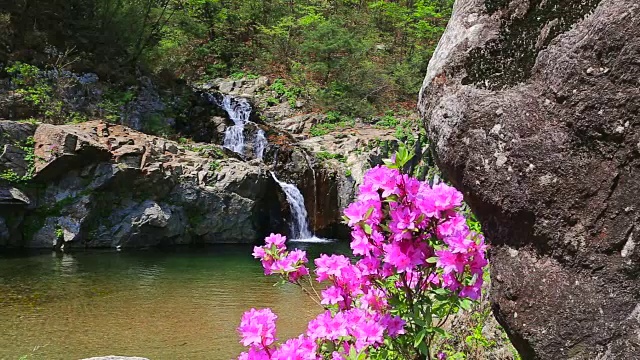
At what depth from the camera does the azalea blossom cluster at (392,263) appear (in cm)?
161

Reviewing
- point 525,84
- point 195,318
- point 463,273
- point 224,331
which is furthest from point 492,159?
point 195,318

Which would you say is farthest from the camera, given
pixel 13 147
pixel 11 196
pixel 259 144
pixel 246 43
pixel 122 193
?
pixel 246 43

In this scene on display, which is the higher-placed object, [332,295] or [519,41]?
[519,41]

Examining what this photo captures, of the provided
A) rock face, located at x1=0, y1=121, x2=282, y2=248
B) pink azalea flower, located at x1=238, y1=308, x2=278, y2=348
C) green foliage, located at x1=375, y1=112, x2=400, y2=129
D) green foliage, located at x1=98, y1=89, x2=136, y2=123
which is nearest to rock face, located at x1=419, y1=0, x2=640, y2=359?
pink azalea flower, located at x1=238, y1=308, x2=278, y2=348

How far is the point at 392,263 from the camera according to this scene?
1649 millimetres

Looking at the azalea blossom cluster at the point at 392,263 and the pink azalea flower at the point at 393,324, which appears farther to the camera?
the pink azalea flower at the point at 393,324

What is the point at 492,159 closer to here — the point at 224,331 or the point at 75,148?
the point at 224,331

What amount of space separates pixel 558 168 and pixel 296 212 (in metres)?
12.6

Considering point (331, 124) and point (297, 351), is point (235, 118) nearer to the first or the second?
point (331, 124)

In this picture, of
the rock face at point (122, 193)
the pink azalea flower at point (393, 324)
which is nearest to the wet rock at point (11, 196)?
the rock face at point (122, 193)

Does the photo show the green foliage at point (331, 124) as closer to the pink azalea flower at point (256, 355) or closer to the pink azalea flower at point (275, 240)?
the pink azalea flower at point (275, 240)

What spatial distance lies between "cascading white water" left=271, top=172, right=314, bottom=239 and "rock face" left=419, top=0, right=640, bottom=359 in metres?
12.3

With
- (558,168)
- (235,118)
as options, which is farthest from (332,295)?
(235,118)

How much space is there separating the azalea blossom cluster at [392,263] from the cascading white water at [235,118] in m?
14.0
